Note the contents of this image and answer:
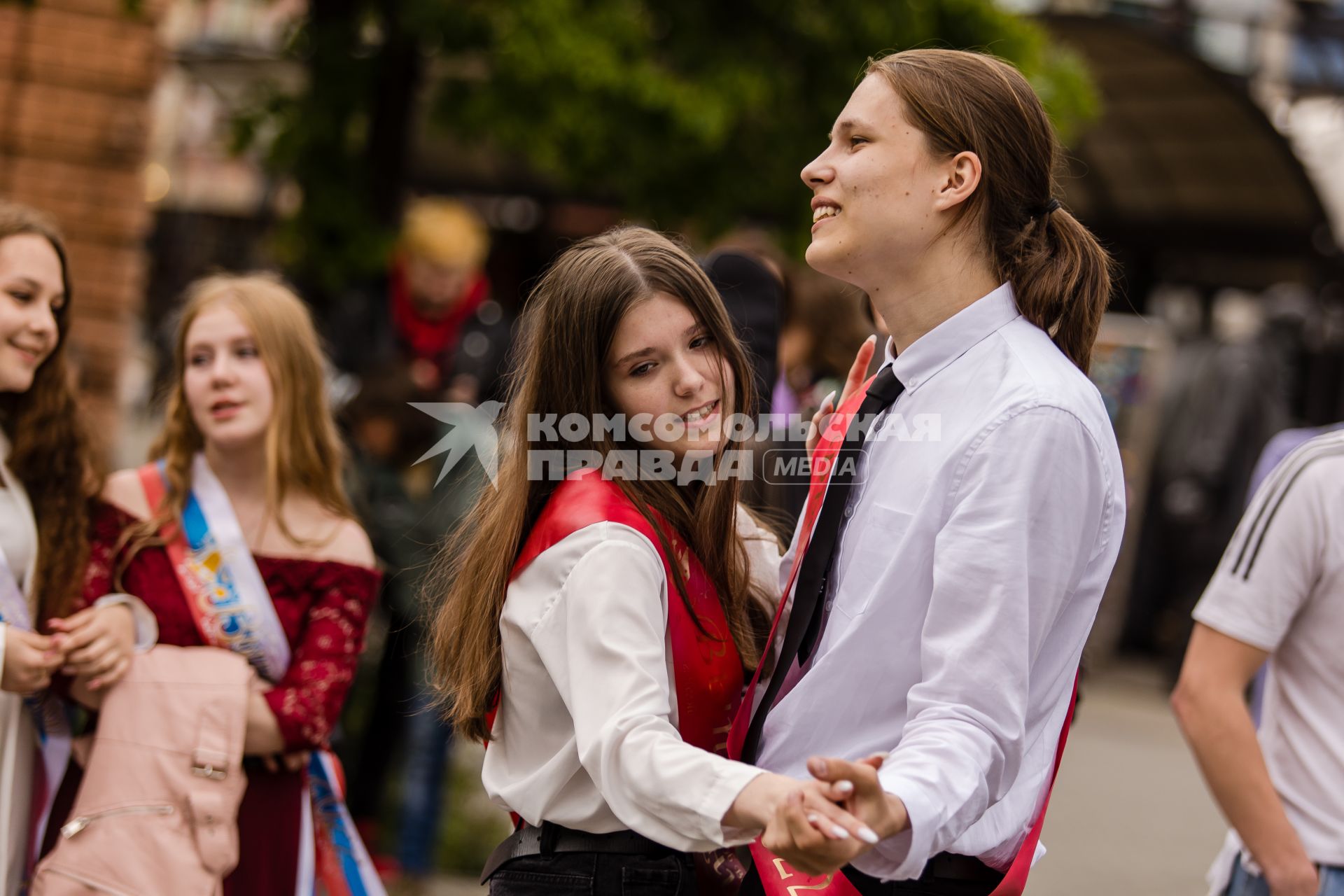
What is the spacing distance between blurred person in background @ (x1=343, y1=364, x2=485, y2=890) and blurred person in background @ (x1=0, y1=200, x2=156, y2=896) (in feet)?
7.08

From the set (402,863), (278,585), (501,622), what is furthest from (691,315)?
(402,863)

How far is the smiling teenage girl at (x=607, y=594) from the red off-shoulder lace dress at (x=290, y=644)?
65cm

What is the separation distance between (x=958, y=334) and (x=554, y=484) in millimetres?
702

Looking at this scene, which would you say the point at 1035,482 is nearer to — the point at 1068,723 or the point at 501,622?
the point at 1068,723

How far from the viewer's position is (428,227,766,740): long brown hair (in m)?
2.31

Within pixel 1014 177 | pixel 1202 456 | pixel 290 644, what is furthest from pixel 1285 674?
pixel 1202 456

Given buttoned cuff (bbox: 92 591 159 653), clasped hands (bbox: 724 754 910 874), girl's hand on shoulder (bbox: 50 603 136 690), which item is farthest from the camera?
buttoned cuff (bbox: 92 591 159 653)

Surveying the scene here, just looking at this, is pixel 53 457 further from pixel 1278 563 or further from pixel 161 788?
pixel 1278 563

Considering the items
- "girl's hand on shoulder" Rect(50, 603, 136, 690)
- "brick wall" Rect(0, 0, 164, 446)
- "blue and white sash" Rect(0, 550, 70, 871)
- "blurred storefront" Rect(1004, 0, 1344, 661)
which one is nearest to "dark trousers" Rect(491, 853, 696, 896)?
"girl's hand on shoulder" Rect(50, 603, 136, 690)

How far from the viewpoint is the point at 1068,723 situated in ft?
7.38

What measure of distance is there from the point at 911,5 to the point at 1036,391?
5366 mm

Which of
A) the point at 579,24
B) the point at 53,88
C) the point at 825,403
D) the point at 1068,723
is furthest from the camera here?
the point at 53,88

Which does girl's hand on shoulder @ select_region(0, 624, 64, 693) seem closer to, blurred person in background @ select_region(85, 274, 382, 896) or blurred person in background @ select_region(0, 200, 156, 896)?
blurred person in background @ select_region(0, 200, 156, 896)

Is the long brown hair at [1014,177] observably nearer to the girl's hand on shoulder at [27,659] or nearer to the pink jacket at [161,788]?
the pink jacket at [161,788]
